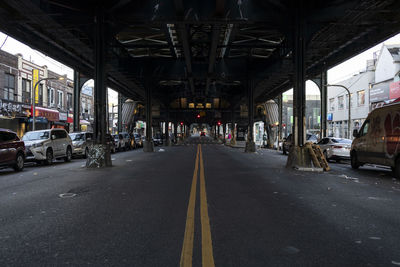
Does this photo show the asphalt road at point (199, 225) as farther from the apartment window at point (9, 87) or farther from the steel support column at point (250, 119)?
the apartment window at point (9, 87)

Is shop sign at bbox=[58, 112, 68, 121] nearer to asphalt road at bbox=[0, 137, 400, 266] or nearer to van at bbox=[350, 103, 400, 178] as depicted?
asphalt road at bbox=[0, 137, 400, 266]

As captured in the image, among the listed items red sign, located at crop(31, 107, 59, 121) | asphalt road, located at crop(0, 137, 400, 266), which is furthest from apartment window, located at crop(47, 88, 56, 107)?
asphalt road, located at crop(0, 137, 400, 266)

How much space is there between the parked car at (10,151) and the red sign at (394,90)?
31242 millimetres

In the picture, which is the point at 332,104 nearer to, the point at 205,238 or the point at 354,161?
the point at 354,161

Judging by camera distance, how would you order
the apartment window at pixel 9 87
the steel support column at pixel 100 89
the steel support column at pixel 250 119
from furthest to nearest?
the apartment window at pixel 9 87, the steel support column at pixel 250 119, the steel support column at pixel 100 89

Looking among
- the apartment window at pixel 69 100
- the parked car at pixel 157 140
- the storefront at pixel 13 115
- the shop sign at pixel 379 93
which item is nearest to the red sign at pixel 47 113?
the storefront at pixel 13 115

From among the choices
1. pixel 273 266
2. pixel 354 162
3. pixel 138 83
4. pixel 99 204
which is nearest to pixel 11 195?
pixel 99 204

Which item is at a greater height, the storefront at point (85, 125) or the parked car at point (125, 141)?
the storefront at point (85, 125)

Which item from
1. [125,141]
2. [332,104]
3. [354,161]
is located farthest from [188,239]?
[332,104]

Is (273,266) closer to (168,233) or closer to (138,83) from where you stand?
(168,233)

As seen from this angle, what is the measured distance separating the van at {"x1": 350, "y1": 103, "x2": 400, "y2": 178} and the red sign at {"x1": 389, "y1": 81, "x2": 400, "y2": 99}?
65.9ft

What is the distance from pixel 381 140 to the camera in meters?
12.6

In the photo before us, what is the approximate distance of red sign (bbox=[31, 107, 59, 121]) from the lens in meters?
33.6

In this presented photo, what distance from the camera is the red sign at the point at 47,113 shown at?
33638mm
